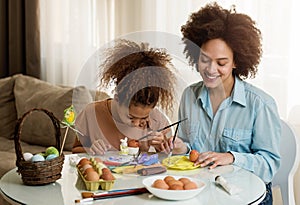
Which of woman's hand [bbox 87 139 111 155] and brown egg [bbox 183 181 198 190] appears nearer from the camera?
brown egg [bbox 183 181 198 190]

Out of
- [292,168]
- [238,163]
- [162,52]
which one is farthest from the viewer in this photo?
[292,168]

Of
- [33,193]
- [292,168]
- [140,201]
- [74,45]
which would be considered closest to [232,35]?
[292,168]

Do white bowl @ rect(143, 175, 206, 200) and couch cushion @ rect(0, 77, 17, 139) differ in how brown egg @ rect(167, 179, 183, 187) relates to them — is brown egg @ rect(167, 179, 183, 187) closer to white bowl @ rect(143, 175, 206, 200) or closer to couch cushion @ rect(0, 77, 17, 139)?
white bowl @ rect(143, 175, 206, 200)

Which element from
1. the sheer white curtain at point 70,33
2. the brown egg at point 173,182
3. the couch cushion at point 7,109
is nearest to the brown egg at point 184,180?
the brown egg at point 173,182

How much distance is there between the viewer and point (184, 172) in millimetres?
1770

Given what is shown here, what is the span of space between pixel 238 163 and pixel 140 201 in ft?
1.59

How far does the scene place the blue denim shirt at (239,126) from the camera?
6.32ft

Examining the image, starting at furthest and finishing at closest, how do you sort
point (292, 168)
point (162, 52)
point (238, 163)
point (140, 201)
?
point (292, 168)
point (238, 163)
point (162, 52)
point (140, 201)

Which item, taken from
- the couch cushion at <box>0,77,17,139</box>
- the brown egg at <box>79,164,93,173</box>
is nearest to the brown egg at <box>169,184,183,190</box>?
the brown egg at <box>79,164,93,173</box>

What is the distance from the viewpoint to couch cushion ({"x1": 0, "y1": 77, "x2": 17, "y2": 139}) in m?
3.38

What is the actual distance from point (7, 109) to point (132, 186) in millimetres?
1955

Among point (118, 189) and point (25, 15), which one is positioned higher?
point (25, 15)

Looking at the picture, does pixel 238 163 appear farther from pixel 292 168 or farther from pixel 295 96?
pixel 295 96

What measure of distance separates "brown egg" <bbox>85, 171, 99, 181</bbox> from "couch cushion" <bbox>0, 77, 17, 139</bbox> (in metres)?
1.87
